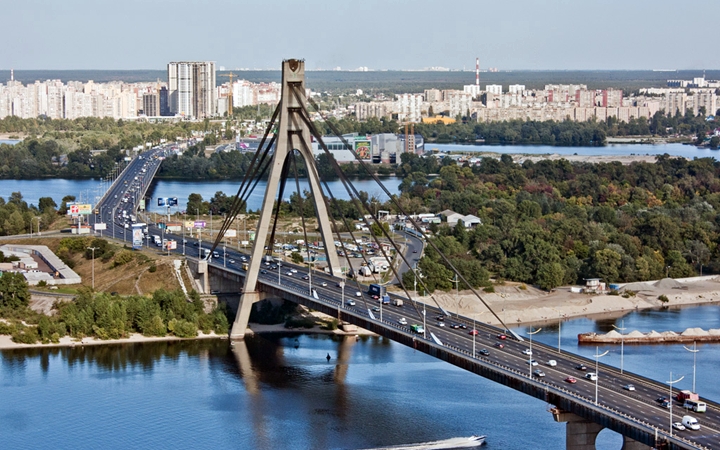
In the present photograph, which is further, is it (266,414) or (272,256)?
(272,256)

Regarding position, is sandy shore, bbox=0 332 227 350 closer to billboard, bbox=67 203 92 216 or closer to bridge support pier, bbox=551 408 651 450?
bridge support pier, bbox=551 408 651 450

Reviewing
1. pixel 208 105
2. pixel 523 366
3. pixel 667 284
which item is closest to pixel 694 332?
pixel 667 284

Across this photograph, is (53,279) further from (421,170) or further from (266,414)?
(421,170)

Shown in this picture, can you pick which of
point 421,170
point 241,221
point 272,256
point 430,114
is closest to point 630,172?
point 421,170

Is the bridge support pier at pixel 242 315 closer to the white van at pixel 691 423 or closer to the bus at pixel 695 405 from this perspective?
the bus at pixel 695 405

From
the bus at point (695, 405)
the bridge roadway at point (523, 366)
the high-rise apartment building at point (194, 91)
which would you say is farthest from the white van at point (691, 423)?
the high-rise apartment building at point (194, 91)

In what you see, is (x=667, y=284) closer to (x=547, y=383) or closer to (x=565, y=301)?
(x=565, y=301)
